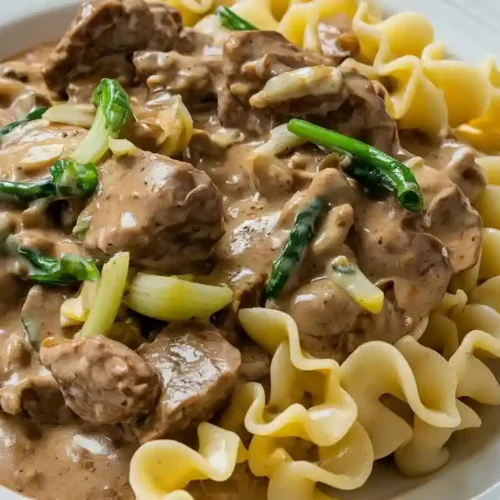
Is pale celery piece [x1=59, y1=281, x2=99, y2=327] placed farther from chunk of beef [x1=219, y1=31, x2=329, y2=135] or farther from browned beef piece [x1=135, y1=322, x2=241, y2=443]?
chunk of beef [x1=219, y1=31, x2=329, y2=135]

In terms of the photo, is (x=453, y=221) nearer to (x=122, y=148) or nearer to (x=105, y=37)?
(x=122, y=148)

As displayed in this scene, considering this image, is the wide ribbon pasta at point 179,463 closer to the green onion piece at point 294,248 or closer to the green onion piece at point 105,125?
the green onion piece at point 294,248

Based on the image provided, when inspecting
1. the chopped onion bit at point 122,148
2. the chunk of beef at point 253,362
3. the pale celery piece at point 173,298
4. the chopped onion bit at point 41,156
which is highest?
the chopped onion bit at point 122,148

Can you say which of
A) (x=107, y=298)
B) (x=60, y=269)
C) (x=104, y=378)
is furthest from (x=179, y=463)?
(x=60, y=269)

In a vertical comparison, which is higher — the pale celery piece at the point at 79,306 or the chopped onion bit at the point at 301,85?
the chopped onion bit at the point at 301,85

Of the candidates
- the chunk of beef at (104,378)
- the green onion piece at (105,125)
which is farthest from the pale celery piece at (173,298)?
the green onion piece at (105,125)

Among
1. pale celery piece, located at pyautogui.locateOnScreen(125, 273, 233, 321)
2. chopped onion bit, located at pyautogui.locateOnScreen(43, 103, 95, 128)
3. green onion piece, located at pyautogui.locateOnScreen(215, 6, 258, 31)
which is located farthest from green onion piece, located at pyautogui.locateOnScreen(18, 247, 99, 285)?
green onion piece, located at pyautogui.locateOnScreen(215, 6, 258, 31)
